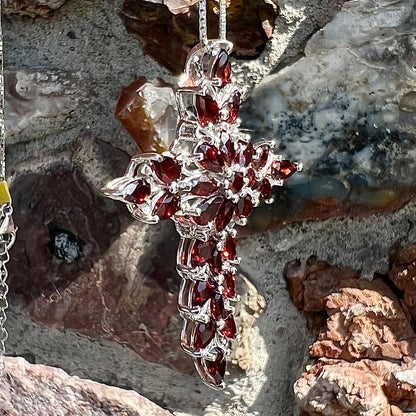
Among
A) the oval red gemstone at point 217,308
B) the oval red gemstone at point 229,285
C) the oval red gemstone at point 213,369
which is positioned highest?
the oval red gemstone at point 229,285

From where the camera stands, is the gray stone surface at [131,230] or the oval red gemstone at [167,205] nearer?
the oval red gemstone at [167,205]

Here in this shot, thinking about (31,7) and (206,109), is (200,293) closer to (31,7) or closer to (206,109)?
(206,109)

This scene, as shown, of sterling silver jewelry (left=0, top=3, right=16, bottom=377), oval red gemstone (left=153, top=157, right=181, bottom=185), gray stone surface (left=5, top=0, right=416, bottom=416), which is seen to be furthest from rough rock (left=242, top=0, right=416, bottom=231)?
sterling silver jewelry (left=0, top=3, right=16, bottom=377)

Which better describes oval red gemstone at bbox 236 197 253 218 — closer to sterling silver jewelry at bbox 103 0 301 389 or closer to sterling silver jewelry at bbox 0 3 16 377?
sterling silver jewelry at bbox 103 0 301 389

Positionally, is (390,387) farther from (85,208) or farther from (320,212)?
(85,208)

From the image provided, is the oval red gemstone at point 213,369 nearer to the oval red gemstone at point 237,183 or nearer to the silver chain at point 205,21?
the oval red gemstone at point 237,183

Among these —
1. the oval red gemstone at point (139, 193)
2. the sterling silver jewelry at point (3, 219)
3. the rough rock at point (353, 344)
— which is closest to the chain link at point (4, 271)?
the sterling silver jewelry at point (3, 219)

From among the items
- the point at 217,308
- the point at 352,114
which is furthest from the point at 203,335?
the point at 352,114
